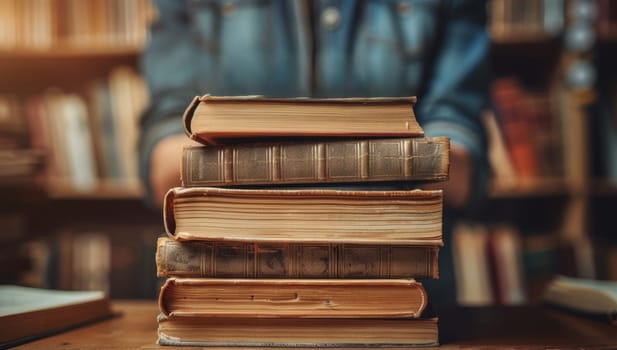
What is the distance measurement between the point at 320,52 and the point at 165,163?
1.35ft

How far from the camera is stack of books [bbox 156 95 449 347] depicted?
58 centimetres

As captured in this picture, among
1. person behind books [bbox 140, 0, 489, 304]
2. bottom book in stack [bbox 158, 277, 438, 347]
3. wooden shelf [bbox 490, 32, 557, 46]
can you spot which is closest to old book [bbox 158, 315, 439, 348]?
bottom book in stack [bbox 158, 277, 438, 347]

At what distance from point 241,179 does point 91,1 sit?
1.47 m

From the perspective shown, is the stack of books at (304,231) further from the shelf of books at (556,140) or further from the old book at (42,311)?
the shelf of books at (556,140)

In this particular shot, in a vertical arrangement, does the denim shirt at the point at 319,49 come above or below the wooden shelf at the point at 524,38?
below

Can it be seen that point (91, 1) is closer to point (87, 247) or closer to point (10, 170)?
point (87, 247)

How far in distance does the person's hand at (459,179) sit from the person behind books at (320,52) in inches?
7.1

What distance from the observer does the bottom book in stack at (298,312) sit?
58 centimetres

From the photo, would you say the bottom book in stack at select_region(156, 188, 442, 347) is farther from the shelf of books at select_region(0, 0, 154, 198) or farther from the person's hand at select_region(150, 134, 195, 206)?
the shelf of books at select_region(0, 0, 154, 198)

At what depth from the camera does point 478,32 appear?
3.90 ft

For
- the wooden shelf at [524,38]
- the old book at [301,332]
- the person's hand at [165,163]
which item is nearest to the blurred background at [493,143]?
the wooden shelf at [524,38]

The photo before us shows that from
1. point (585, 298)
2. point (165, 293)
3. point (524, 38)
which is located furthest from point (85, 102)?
point (585, 298)

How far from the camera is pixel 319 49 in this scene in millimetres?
1252

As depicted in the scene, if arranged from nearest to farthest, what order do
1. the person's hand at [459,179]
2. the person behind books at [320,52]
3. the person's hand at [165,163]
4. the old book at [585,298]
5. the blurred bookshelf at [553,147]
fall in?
the old book at [585,298], the person's hand at [459,179], the person's hand at [165,163], the person behind books at [320,52], the blurred bookshelf at [553,147]
